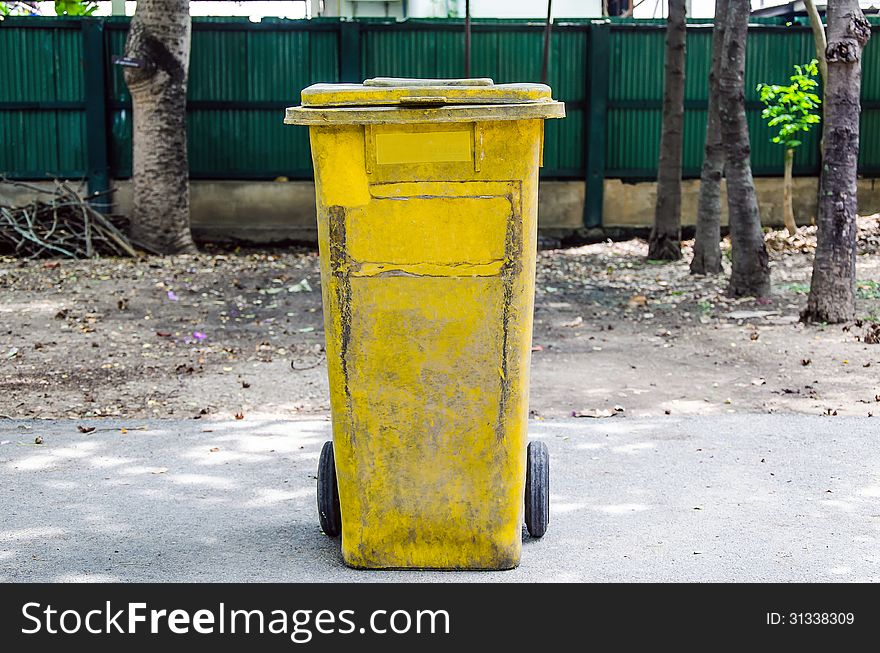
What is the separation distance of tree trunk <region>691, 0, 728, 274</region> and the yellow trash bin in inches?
292

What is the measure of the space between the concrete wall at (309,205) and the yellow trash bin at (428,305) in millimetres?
9678

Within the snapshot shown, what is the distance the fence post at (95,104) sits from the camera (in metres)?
12.9

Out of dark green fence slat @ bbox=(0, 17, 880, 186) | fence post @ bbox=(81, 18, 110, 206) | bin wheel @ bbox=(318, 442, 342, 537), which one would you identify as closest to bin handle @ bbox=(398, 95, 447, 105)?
bin wheel @ bbox=(318, 442, 342, 537)

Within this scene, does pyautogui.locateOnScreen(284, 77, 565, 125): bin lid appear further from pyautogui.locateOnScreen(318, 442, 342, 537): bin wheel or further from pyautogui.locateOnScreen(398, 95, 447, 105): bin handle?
pyautogui.locateOnScreen(318, 442, 342, 537): bin wheel

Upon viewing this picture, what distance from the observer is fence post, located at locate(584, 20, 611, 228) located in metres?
13.3

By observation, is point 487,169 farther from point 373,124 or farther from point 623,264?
point 623,264

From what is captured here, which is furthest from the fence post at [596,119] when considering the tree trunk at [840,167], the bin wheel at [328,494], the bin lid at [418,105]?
the bin lid at [418,105]

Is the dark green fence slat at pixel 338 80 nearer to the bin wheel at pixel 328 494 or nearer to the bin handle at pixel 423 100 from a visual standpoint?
the bin wheel at pixel 328 494

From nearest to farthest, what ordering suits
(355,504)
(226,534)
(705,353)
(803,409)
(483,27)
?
1. (355,504)
2. (226,534)
3. (803,409)
4. (705,353)
5. (483,27)

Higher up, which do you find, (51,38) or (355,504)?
(51,38)

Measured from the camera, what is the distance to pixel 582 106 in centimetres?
1354

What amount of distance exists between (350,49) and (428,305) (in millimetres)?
9958

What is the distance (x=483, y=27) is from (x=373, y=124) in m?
9.98

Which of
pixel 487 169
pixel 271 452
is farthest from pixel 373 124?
pixel 271 452
